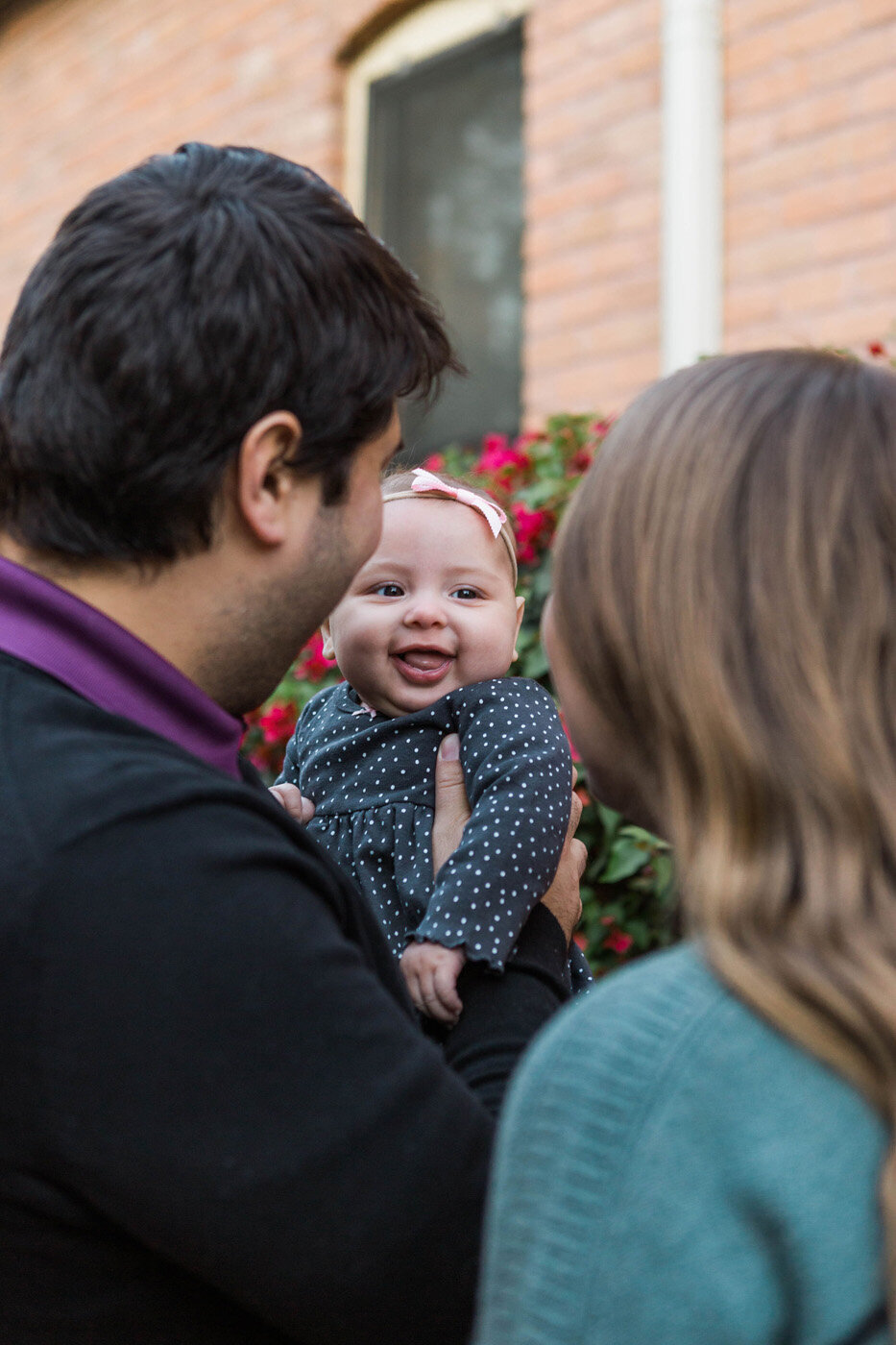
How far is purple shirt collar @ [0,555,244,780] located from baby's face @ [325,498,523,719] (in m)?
0.83

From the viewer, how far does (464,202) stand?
569cm

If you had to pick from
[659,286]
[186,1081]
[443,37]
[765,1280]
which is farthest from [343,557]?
[443,37]

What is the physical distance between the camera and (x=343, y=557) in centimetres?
153

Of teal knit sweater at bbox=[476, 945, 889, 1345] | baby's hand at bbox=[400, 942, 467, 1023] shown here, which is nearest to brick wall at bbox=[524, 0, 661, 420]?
baby's hand at bbox=[400, 942, 467, 1023]

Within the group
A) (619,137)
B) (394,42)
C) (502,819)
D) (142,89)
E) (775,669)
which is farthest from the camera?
(142,89)

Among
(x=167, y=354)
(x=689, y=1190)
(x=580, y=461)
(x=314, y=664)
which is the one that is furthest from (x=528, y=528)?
(x=689, y=1190)

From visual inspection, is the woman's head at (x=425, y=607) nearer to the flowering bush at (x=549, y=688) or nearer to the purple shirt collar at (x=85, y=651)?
the flowering bush at (x=549, y=688)

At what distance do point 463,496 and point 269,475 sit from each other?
0.86 metres

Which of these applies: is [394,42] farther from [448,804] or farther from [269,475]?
[269,475]

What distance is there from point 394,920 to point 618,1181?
1104mm

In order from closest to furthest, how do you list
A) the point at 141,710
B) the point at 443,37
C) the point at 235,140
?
the point at 141,710 → the point at 443,37 → the point at 235,140

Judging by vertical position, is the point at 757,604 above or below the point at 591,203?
below

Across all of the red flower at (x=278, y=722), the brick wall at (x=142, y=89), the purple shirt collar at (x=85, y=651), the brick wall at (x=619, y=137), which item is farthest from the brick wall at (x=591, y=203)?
the purple shirt collar at (x=85, y=651)

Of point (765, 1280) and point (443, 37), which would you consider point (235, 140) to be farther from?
point (765, 1280)
